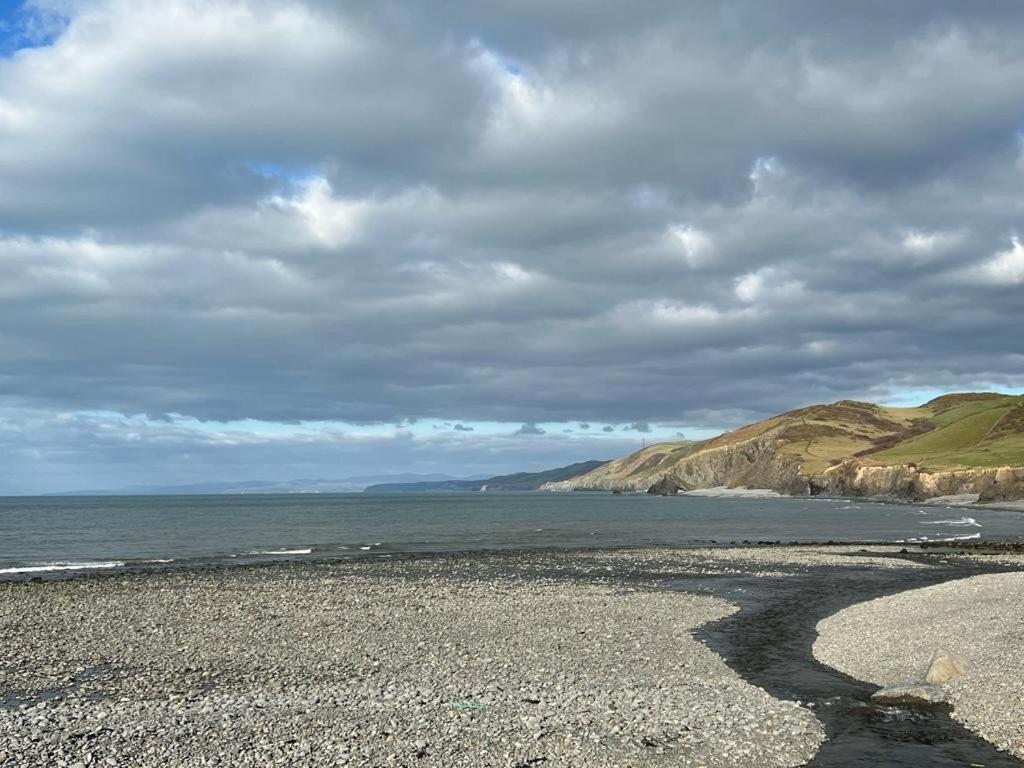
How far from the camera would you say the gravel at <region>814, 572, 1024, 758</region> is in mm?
19109

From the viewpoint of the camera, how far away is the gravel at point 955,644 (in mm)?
19109

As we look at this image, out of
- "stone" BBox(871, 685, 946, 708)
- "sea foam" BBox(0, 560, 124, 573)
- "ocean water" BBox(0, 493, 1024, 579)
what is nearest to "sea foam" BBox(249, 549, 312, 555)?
"ocean water" BBox(0, 493, 1024, 579)

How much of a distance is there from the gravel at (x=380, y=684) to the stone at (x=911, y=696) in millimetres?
2720

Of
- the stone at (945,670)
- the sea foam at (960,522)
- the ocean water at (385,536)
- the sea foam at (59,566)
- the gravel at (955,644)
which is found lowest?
the sea foam at (960,522)

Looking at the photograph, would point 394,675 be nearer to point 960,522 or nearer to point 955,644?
point 955,644

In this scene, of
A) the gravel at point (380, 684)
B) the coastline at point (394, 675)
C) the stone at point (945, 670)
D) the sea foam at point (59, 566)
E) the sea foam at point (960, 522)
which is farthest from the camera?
the sea foam at point (960, 522)

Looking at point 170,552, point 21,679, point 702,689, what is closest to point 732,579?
point 702,689

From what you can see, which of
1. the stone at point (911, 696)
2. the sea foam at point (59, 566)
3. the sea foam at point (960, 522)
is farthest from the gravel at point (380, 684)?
the sea foam at point (960, 522)

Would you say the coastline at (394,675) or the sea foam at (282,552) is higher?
the coastline at (394,675)

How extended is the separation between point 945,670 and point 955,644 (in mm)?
5046

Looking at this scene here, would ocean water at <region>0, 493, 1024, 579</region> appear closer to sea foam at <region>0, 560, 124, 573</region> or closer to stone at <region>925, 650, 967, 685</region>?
sea foam at <region>0, 560, 124, 573</region>

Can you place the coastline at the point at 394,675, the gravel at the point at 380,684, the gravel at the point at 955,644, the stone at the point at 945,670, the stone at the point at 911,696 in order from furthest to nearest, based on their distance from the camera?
1. the stone at the point at 945,670
2. the stone at the point at 911,696
3. the gravel at the point at 955,644
4. the coastline at the point at 394,675
5. the gravel at the point at 380,684

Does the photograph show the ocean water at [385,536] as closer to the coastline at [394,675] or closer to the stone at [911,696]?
the coastline at [394,675]

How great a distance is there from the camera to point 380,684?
72.8 ft
